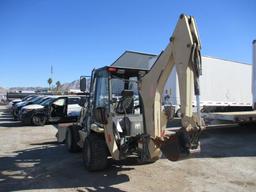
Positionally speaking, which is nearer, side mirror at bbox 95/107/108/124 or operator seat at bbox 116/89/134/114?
side mirror at bbox 95/107/108/124

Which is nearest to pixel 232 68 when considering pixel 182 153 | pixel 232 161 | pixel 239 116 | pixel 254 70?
pixel 254 70

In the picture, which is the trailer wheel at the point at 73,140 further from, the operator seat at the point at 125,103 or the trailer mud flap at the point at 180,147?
the trailer mud flap at the point at 180,147

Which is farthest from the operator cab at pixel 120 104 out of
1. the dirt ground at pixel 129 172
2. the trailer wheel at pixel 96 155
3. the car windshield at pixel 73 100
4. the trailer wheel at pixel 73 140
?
the car windshield at pixel 73 100

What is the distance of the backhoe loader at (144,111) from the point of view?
231 inches

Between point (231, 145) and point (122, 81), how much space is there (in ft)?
17.6

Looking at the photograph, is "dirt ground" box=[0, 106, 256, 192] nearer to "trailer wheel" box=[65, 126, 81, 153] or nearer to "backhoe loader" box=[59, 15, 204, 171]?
"trailer wheel" box=[65, 126, 81, 153]

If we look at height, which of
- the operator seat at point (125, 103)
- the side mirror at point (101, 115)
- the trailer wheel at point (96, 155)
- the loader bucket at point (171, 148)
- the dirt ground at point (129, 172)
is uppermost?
the operator seat at point (125, 103)

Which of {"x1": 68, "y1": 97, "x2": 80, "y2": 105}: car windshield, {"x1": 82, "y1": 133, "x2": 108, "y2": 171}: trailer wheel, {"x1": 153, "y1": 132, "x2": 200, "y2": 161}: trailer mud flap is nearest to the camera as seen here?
{"x1": 153, "y1": 132, "x2": 200, "y2": 161}: trailer mud flap

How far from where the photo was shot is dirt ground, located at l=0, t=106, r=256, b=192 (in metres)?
6.58

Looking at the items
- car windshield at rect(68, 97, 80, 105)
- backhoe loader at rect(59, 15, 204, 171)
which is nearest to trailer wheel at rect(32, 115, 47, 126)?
car windshield at rect(68, 97, 80, 105)

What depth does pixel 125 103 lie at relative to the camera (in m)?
7.93

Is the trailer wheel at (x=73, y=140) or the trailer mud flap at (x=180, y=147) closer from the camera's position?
the trailer mud flap at (x=180, y=147)

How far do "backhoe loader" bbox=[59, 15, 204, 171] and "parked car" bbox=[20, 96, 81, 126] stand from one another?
9547 millimetres

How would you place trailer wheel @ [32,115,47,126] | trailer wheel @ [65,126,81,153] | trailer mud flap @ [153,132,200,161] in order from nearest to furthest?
1. trailer mud flap @ [153,132,200,161]
2. trailer wheel @ [65,126,81,153]
3. trailer wheel @ [32,115,47,126]
